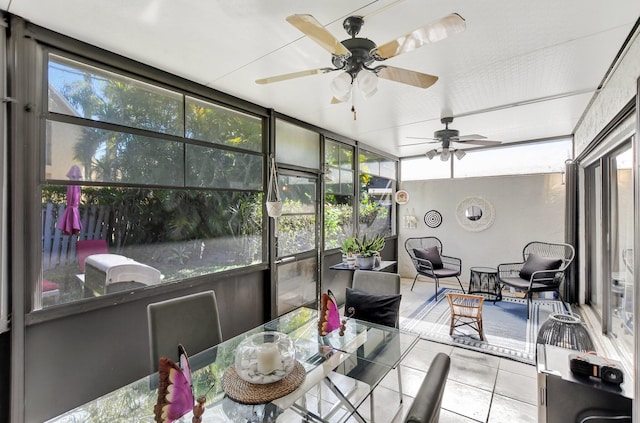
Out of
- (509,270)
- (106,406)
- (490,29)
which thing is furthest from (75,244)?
(509,270)

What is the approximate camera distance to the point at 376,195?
583 centimetres

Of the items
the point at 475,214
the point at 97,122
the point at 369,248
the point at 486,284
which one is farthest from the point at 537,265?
the point at 97,122

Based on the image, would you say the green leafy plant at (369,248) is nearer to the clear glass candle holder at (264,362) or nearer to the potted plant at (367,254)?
the potted plant at (367,254)

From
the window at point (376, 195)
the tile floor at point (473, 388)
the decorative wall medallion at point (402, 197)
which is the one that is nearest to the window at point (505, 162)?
the decorative wall medallion at point (402, 197)

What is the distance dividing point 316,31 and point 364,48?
0.43m

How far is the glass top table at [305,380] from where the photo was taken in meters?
1.26

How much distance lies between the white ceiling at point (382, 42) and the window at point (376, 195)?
2132 mm

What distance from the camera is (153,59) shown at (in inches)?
87.7

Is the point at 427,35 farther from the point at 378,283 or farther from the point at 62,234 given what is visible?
the point at 62,234

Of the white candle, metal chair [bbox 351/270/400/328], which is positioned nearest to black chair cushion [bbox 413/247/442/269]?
metal chair [bbox 351/270/400/328]

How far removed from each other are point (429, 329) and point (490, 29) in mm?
3086

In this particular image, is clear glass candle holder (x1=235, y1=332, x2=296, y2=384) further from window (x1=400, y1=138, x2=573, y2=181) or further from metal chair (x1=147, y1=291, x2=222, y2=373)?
window (x1=400, y1=138, x2=573, y2=181)

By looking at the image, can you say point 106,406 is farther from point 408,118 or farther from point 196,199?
point 408,118

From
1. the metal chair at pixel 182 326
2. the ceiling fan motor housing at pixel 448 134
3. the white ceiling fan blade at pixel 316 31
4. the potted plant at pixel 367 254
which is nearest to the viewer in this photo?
the white ceiling fan blade at pixel 316 31
